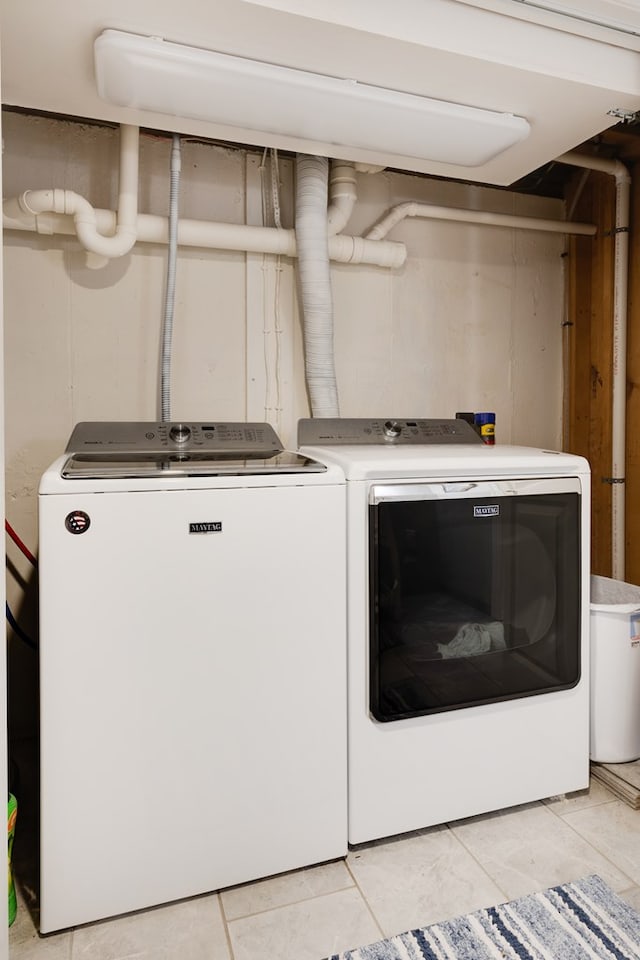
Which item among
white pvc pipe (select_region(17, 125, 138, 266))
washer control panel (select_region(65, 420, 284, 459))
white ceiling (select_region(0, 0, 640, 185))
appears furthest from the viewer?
white pvc pipe (select_region(17, 125, 138, 266))

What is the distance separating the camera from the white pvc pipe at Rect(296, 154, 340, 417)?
229 centimetres

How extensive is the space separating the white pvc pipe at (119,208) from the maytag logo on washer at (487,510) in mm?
1419

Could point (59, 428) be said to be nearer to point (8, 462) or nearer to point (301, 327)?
point (8, 462)

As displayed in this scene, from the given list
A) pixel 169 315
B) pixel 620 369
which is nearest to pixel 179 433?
pixel 169 315

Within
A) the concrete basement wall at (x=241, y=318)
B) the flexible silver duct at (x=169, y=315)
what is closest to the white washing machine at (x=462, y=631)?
the flexible silver duct at (x=169, y=315)

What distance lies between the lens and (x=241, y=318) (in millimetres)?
2445

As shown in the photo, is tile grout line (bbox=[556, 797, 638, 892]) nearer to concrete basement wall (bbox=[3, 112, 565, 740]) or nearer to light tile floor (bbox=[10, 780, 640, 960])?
light tile floor (bbox=[10, 780, 640, 960])

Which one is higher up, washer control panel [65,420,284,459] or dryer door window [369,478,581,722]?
washer control panel [65,420,284,459]

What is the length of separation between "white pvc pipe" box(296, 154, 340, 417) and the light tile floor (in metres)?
1.41

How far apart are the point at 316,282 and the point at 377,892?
1866 millimetres

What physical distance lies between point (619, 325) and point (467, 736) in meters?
1.76

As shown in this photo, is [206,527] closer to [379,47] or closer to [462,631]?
[462,631]

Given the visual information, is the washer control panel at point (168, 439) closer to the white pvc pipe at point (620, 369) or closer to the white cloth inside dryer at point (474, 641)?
the white cloth inside dryer at point (474, 641)

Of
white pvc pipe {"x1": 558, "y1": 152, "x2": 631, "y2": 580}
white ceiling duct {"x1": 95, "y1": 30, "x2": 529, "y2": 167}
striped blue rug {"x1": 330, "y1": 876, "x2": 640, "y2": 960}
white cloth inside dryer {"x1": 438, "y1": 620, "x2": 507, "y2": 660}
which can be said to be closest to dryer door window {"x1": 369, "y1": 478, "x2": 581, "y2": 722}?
white cloth inside dryer {"x1": 438, "y1": 620, "x2": 507, "y2": 660}
